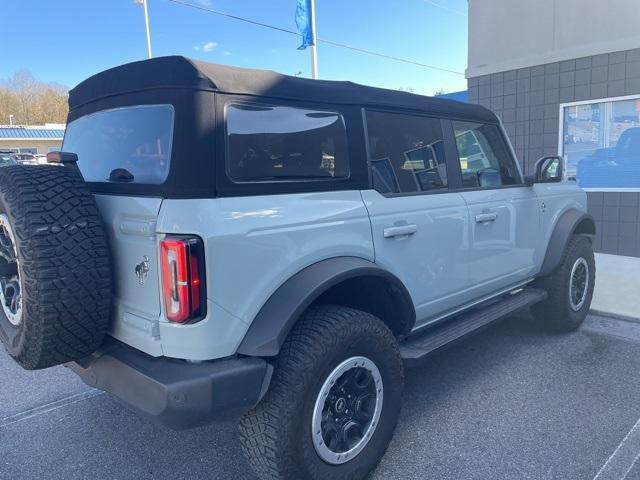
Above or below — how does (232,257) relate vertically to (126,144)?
below

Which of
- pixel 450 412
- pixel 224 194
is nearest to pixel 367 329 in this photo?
pixel 224 194

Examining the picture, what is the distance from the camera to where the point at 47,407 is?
354 cm

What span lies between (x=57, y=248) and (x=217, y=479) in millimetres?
1489

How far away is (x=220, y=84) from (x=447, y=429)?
7.84ft

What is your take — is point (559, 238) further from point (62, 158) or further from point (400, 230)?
point (62, 158)

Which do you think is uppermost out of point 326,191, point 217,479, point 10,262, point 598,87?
point 598,87

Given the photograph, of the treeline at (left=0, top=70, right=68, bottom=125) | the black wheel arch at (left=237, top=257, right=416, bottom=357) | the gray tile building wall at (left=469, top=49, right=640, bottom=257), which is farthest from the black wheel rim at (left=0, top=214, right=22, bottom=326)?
the treeline at (left=0, top=70, right=68, bottom=125)

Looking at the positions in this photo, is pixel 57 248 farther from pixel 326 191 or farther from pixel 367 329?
pixel 367 329

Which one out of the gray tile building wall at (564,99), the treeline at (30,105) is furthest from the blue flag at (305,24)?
the treeline at (30,105)

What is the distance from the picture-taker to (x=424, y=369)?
4012mm

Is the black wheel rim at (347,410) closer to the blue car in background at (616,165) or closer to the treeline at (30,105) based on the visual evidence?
the blue car in background at (616,165)

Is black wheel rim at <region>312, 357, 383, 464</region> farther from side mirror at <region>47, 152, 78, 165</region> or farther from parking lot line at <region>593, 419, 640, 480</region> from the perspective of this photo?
side mirror at <region>47, 152, 78, 165</region>

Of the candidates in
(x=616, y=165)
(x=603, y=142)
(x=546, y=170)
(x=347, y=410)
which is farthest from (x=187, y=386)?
(x=603, y=142)

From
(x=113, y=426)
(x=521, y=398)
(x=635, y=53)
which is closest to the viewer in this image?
(x=113, y=426)
